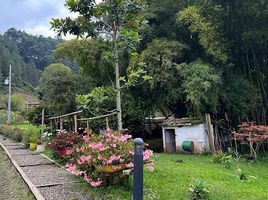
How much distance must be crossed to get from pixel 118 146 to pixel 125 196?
826 millimetres

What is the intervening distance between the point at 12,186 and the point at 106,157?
8.58ft

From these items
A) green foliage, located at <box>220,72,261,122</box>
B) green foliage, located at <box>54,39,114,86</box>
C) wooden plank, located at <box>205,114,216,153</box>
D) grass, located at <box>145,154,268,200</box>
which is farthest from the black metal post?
green foliage, located at <box>220,72,261,122</box>

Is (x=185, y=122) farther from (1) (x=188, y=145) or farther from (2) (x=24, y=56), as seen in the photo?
(2) (x=24, y=56)

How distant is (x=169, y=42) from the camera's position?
13.2 metres

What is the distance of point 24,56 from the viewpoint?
8381 centimetres

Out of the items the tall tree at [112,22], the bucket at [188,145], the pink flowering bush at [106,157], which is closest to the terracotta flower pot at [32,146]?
the bucket at [188,145]

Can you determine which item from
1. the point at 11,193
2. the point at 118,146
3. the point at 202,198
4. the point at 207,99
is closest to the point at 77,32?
the point at 118,146

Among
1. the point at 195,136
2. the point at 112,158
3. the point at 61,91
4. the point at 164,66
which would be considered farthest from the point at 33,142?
the point at 112,158

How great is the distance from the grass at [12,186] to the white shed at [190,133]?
6835 millimetres

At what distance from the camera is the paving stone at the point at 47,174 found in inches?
262

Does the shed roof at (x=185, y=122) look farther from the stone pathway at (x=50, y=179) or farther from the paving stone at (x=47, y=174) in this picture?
the paving stone at (x=47, y=174)

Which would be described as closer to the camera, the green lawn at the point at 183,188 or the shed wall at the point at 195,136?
the green lawn at the point at 183,188

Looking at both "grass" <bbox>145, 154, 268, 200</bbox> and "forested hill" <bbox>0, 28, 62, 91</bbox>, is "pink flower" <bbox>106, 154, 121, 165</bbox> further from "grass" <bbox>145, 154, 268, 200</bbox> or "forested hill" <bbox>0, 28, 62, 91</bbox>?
"forested hill" <bbox>0, 28, 62, 91</bbox>

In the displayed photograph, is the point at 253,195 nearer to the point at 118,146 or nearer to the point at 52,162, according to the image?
the point at 118,146
